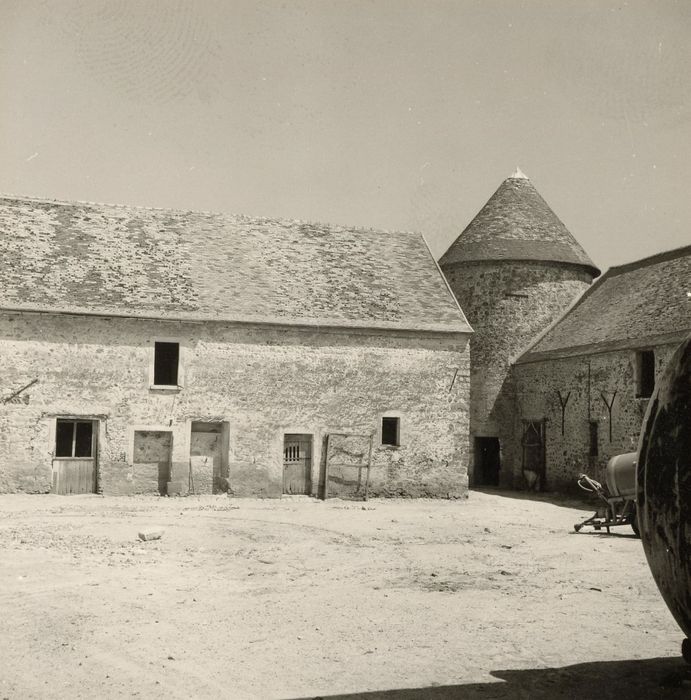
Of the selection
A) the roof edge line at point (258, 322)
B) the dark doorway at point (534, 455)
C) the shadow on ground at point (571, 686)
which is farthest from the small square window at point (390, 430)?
the shadow on ground at point (571, 686)

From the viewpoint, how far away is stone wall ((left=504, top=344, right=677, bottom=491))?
70.3ft

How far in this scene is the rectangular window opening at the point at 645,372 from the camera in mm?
21031

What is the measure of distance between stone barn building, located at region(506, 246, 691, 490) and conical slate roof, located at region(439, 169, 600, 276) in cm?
194

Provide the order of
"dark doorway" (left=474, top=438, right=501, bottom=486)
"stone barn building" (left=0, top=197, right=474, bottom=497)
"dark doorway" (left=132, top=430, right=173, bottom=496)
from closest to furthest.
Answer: "stone barn building" (left=0, top=197, right=474, bottom=497) < "dark doorway" (left=132, top=430, right=173, bottom=496) < "dark doorway" (left=474, top=438, right=501, bottom=486)

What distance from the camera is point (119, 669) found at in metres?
6.27

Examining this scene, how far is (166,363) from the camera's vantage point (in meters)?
21.5

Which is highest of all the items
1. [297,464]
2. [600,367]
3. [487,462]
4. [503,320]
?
[503,320]

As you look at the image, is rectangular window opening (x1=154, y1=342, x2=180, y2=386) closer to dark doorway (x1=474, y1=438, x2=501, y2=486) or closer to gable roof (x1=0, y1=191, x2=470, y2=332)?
gable roof (x1=0, y1=191, x2=470, y2=332)

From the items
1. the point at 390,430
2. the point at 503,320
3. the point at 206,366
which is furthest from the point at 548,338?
the point at 206,366

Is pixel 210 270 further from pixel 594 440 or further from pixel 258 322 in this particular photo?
pixel 594 440

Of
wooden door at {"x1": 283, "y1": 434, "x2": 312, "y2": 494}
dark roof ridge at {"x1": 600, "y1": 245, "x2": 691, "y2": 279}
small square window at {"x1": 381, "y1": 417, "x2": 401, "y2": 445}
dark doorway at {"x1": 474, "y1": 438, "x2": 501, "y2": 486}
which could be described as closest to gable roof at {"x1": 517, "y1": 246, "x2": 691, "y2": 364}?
dark roof ridge at {"x1": 600, "y1": 245, "x2": 691, "y2": 279}

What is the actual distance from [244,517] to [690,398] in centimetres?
1325

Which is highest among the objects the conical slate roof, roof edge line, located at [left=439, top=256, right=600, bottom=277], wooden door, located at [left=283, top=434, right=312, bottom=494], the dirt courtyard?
the conical slate roof

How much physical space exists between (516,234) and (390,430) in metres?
10.6
